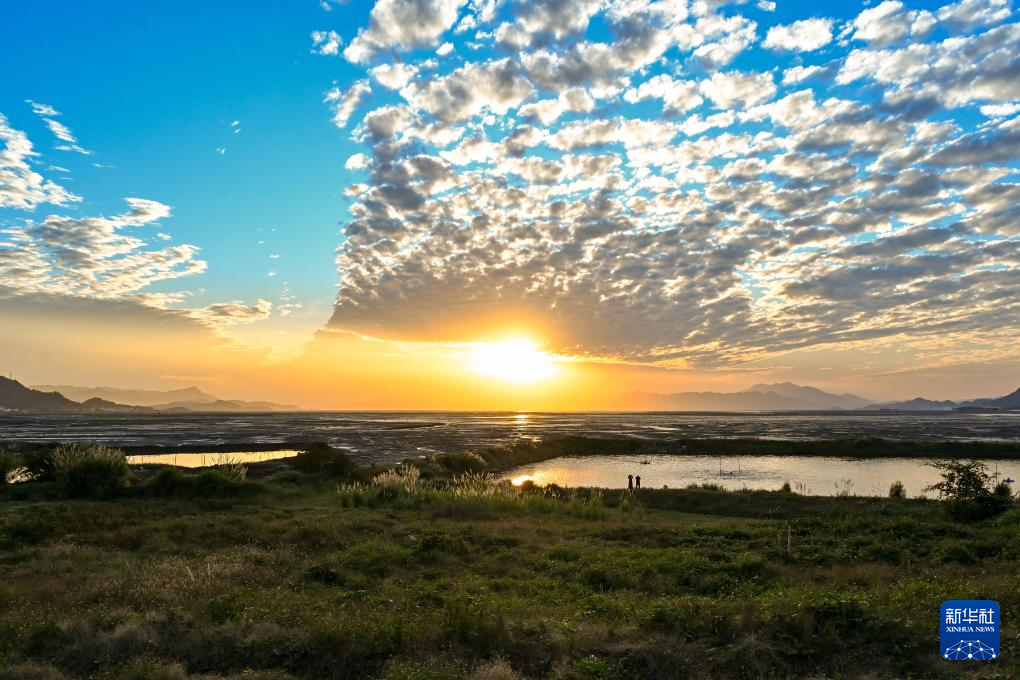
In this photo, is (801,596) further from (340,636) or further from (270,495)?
(270,495)

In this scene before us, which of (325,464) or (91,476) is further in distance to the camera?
(325,464)

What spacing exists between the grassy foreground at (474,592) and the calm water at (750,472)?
64.2 ft


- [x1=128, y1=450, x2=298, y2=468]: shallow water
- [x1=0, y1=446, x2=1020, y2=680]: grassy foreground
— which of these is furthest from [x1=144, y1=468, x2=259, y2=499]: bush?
[x1=128, y1=450, x2=298, y2=468]: shallow water

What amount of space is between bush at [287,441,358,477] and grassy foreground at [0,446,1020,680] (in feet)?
39.4

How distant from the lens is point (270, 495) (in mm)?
30328

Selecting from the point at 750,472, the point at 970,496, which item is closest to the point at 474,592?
the point at 970,496

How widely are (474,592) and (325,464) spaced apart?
97.3 ft

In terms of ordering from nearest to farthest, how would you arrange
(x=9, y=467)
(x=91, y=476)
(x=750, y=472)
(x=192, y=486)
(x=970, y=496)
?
(x=970, y=496) → (x=91, y=476) → (x=192, y=486) → (x=9, y=467) → (x=750, y=472)

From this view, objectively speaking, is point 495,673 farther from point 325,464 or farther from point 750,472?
point 750,472

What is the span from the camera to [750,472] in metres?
55.2

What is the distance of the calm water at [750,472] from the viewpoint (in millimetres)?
45281

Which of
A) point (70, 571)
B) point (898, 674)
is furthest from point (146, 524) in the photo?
point (898, 674)

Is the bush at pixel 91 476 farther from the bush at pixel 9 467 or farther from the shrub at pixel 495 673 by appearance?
the shrub at pixel 495 673

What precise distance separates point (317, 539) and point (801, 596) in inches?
600
